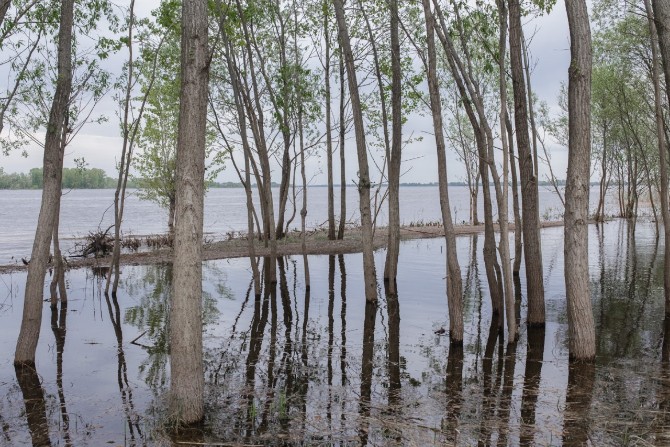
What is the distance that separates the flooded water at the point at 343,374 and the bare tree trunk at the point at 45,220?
1.88 ft

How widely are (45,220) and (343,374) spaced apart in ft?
18.2

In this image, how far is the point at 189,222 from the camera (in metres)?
6.80

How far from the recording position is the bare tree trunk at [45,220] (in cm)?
952

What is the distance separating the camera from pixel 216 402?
7793 millimetres

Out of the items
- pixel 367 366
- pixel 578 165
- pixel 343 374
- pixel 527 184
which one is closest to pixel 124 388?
pixel 343 374

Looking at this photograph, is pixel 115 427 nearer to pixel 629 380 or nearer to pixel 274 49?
pixel 629 380

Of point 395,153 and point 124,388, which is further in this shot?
point 395,153

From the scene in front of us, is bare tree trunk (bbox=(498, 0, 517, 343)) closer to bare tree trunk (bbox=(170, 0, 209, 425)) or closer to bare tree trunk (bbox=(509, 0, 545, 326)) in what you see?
bare tree trunk (bbox=(509, 0, 545, 326))

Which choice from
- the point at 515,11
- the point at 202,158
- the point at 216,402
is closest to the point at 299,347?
the point at 216,402

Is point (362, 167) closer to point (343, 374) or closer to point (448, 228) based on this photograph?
point (448, 228)

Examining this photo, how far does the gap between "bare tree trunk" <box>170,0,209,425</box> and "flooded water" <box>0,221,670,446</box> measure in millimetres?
573

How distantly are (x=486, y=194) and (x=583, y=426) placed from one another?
7.89 meters

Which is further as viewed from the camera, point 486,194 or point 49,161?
point 486,194

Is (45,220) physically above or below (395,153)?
below
